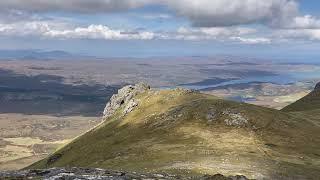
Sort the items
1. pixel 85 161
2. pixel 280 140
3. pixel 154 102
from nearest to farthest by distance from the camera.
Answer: pixel 280 140 → pixel 85 161 → pixel 154 102

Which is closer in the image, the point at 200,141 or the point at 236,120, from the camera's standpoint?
the point at 200,141

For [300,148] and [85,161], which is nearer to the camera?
[300,148]

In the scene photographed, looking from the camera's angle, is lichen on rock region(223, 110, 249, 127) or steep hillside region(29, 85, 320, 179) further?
lichen on rock region(223, 110, 249, 127)

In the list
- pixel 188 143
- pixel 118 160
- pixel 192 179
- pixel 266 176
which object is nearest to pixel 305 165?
pixel 266 176

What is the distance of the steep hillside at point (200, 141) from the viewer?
74.8 metres

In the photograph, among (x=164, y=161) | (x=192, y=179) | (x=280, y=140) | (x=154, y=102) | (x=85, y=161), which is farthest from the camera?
(x=154, y=102)

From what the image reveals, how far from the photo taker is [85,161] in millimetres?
119812

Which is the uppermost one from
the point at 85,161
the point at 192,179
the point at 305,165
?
the point at 192,179

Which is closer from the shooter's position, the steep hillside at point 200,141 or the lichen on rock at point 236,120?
the steep hillside at point 200,141

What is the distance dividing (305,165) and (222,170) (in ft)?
82.4

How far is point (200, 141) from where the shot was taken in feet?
344

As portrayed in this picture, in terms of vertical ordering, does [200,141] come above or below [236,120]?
below

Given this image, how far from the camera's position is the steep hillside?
74750mm

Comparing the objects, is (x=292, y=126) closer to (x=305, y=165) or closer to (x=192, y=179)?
(x=305, y=165)
